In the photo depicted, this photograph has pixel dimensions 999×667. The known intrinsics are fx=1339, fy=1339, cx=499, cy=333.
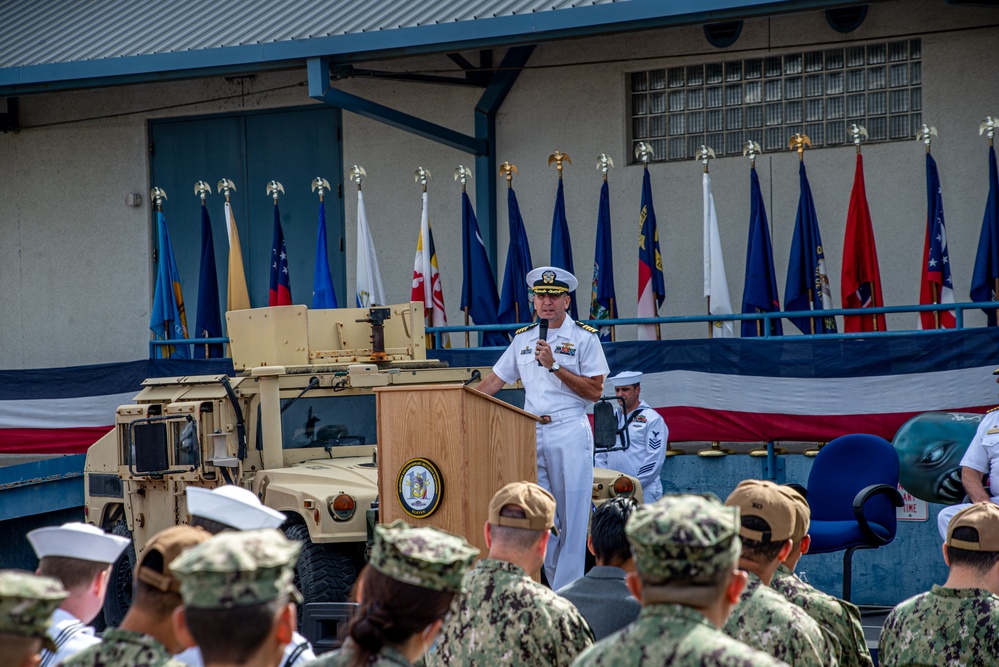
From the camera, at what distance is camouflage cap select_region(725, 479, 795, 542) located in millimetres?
3981

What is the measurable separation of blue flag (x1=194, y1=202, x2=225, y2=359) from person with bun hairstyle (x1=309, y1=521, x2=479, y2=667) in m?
11.2

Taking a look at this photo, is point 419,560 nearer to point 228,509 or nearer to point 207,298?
point 228,509

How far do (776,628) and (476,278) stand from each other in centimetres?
928

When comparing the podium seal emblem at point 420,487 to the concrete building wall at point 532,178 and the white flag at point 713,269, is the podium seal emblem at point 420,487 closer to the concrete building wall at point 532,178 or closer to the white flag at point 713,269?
the white flag at point 713,269

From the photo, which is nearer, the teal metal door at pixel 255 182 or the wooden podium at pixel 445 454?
the wooden podium at pixel 445 454

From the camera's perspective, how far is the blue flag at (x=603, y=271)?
12.4 meters

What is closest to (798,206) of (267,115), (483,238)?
(483,238)

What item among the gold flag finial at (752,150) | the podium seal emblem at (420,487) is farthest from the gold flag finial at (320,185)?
the podium seal emblem at (420,487)

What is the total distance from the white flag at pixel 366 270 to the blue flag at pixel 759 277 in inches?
142

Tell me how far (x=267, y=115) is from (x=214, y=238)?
5.22ft

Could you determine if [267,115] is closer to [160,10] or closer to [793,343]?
[160,10]

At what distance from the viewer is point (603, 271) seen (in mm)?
12391

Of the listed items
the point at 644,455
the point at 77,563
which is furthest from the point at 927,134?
the point at 77,563

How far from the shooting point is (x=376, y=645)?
2846mm
